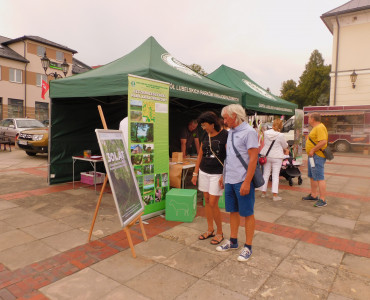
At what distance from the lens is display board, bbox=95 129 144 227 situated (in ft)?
10.7

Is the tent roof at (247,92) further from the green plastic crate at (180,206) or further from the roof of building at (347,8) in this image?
the roof of building at (347,8)

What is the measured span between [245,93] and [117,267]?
6.02 m

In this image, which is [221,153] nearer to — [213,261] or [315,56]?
[213,261]

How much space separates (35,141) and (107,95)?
7.64 m

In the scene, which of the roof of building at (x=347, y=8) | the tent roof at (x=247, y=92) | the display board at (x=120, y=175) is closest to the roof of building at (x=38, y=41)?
the roof of building at (x=347, y=8)

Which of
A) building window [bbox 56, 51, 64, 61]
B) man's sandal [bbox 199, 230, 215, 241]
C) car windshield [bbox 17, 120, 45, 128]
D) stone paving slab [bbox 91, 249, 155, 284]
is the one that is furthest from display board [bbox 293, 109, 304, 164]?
building window [bbox 56, 51, 64, 61]

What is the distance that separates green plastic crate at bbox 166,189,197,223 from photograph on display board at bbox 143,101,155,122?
127 centimetres

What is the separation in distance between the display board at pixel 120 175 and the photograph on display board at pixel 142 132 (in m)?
0.55

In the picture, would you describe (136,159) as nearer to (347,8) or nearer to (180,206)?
(180,206)

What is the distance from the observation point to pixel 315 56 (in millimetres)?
45156

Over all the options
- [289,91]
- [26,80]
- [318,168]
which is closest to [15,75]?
[26,80]

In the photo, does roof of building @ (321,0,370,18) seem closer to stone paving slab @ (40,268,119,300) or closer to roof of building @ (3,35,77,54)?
stone paving slab @ (40,268,119,300)

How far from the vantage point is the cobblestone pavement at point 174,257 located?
2.73 metres

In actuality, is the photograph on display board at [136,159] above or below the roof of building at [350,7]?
below
